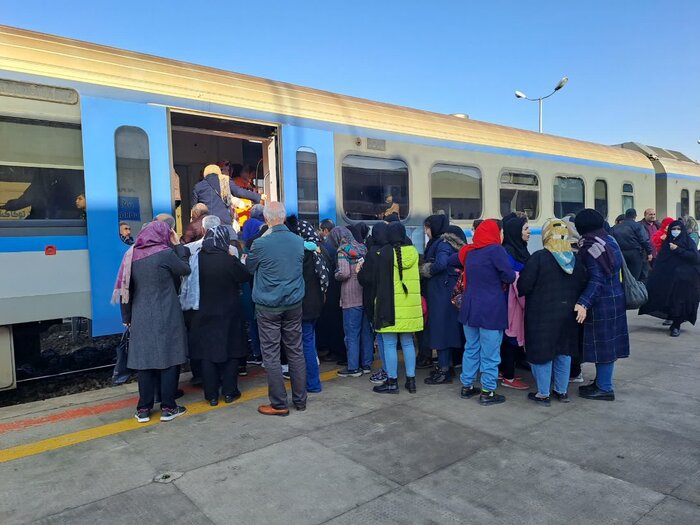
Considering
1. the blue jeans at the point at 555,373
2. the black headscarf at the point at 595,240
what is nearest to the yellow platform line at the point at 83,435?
the blue jeans at the point at 555,373

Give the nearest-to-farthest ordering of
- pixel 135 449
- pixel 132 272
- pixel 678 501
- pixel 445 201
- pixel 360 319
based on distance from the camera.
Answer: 1. pixel 678 501
2. pixel 135 449
3. pixel 132 272
4. pixel 360 319
5. pixel 445 201

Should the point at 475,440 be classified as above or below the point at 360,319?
below

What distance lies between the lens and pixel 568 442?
12.4ft

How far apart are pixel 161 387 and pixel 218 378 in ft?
1.78

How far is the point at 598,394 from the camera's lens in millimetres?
4699

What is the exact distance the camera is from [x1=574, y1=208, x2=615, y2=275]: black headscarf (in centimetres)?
443

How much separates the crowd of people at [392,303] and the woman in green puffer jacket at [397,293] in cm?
1

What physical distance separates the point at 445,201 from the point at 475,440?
4.77 m

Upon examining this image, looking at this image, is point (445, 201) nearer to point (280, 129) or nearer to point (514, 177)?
point (514, 177)

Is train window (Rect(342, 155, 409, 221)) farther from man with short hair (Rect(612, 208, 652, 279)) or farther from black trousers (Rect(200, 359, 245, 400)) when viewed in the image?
man with short hair (Rect(612, 208, 652, 279))

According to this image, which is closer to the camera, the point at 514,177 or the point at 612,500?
the point at 612,500

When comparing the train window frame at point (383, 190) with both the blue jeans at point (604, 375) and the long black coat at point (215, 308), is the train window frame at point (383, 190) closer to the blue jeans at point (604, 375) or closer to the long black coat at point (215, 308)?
the long black coat at point (215, 308)

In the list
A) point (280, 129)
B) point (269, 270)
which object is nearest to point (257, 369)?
point (269, 270)

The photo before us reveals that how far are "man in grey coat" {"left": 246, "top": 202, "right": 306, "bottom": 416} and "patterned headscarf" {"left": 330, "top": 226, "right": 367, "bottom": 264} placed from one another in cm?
94
